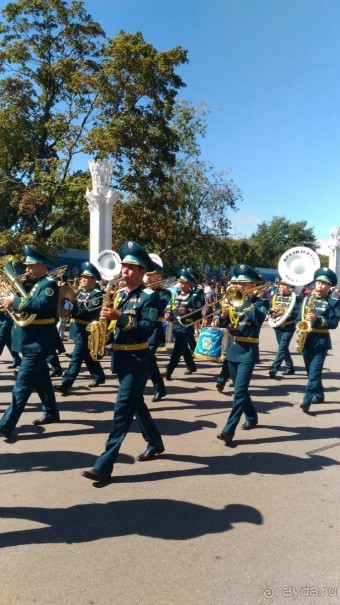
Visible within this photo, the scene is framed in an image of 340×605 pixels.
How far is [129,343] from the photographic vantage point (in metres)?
4.23

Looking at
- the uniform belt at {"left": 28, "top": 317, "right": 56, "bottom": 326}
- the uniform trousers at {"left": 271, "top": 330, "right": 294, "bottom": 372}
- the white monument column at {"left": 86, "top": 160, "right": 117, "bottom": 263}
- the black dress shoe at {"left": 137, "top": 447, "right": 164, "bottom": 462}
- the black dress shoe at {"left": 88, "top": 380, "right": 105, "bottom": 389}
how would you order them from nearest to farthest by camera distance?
the black dress shoe at {"left": 137, "top": 447, "right": 164, "bottom": 462} → the uniform belt at {"left": 28, "top": 317, "right": 56, "bottom": 326} → the black dress shoe at {"left": 88, "top": 380, "right": 105, "bottom": 389} → the uniform trousers at {"left": 271, "top": 330, "right": 294, "bottom": 372} → the white monument column at {"left": 86, "top": 160, "right": 117, "bottom": 263}

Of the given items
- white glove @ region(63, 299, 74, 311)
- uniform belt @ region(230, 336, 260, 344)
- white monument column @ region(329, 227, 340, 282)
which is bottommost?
uniform belt @ region(230, 336, 260, 344)

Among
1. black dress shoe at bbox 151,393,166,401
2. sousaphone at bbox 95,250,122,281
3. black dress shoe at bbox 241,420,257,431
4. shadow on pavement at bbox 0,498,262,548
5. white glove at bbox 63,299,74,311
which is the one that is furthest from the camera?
sousaphone at bbox 95,250,122,281

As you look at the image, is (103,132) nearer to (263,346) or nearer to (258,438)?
(263,346)

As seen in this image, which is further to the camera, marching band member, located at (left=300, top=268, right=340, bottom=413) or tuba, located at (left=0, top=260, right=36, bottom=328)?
marching band member, located at (left=300, top=268, right=340, bottom=413)

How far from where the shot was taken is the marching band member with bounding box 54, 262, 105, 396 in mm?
6984

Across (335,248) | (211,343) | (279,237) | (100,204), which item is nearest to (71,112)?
(100,204)

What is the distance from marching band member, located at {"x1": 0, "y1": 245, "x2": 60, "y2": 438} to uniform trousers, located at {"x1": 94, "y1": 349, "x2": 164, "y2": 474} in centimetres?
116

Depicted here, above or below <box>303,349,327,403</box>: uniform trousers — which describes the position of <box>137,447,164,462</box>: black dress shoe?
below

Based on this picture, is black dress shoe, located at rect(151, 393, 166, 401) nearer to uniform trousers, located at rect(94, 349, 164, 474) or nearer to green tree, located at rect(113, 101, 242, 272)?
uniform trousers, located at rect(94, 349, 164, 474)

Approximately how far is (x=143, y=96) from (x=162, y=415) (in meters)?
13.4

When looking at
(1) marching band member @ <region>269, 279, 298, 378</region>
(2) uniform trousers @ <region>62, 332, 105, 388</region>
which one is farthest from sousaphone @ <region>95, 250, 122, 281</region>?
(2) uniform trousers @ <region>62, 332, 105, 388</region>

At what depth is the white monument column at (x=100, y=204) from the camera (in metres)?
14.9

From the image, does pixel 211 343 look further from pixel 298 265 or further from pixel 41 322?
pixel 41 322
